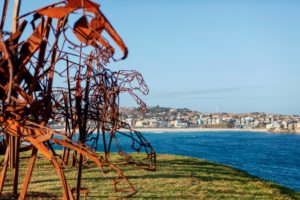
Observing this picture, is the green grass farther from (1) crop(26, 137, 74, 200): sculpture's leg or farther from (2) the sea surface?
(2) the sea surface

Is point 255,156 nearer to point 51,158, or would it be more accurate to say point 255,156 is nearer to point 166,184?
point 166,184

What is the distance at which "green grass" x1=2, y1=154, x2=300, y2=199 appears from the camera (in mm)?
8758

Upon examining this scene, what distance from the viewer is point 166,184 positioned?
32.5 ft

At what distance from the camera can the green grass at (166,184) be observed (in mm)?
8758

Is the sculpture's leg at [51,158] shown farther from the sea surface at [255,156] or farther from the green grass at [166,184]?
the sea surface at [255,156]

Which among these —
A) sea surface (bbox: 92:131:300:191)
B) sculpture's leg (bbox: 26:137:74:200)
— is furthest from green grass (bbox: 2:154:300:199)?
sea surface (bbox: 92:131:300:191)

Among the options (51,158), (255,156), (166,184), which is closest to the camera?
(51,158)

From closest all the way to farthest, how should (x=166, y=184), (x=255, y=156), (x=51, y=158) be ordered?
(x=51, y=158), (x=166, y=184), (x=255, y=156)

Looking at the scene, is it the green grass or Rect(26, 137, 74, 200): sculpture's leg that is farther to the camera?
the green grass

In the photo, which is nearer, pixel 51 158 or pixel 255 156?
pixel 51 158

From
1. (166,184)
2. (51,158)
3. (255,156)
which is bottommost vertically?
(255,156)

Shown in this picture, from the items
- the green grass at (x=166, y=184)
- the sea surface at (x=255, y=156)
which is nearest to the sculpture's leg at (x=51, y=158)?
the green grass at (x=166, y=184)

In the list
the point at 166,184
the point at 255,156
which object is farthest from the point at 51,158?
the point at 255,156

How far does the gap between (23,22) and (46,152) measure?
2.92ft
